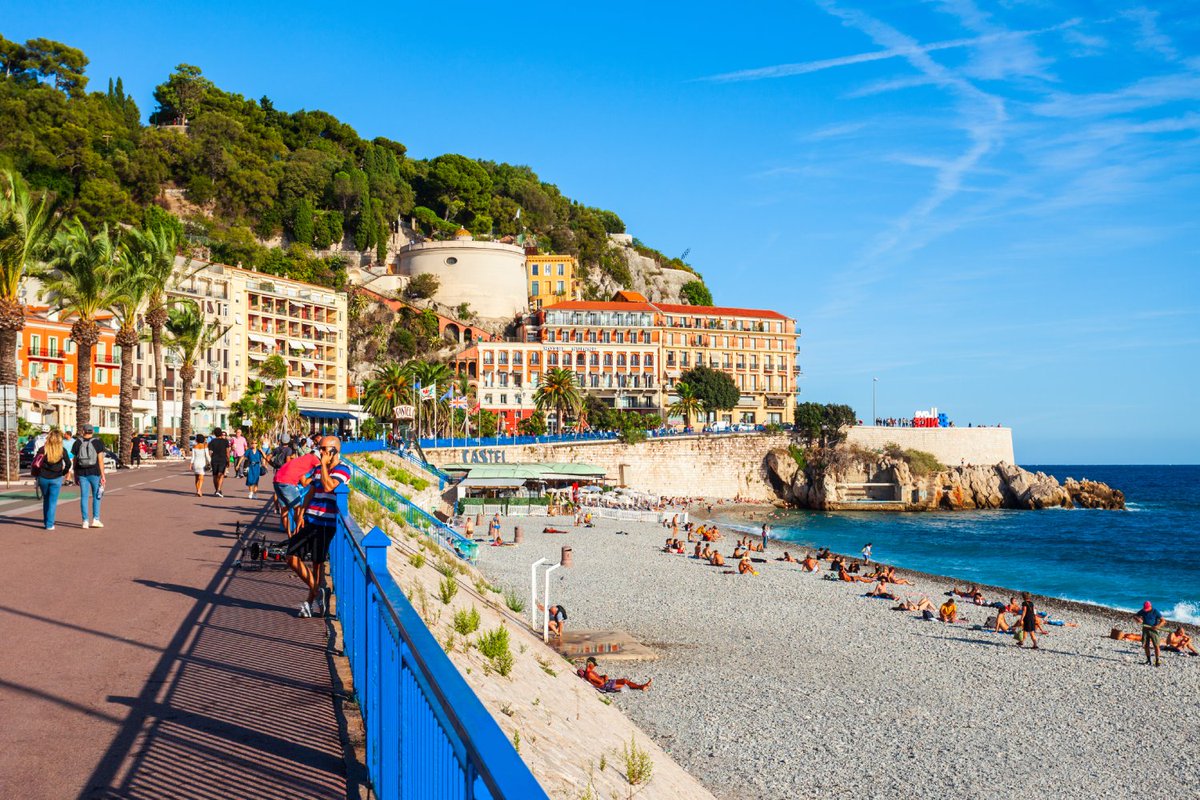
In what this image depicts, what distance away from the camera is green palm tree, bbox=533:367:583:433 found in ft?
292

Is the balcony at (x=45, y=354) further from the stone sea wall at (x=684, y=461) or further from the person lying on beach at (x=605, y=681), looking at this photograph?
the person lying on beach at (x=605, y=681)

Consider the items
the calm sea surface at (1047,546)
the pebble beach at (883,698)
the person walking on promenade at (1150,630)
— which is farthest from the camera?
the calm sea surface at (1047,546)

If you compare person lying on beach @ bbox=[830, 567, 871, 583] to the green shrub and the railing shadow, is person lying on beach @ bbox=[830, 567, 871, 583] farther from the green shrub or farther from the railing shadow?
the railing shadow

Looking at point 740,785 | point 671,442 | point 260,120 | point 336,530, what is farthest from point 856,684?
point 260,120

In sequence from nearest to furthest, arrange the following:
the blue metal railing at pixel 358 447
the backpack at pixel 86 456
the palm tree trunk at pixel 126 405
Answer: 1. the backpack at pixel 86 456
2. the blue metal railing at pixel 358 447
3. the palm tree trunk at pixel 126 405

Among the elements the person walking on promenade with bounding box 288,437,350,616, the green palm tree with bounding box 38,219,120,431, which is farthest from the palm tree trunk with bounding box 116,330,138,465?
the person walking on promenade with bounding box 288,437,350,616

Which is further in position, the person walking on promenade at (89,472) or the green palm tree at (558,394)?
the green palm tree at (558,394)

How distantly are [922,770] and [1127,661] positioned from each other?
12.2 metres

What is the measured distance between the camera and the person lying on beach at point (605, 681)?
18.5 meters

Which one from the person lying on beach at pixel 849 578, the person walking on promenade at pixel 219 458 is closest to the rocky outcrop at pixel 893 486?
the person lying on beach at pixel 849 578

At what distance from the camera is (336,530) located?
10.0 meters

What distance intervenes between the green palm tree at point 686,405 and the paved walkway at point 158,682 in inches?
3338

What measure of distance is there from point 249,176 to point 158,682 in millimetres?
108727

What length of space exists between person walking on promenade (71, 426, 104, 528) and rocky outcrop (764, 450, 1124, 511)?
75.2m
